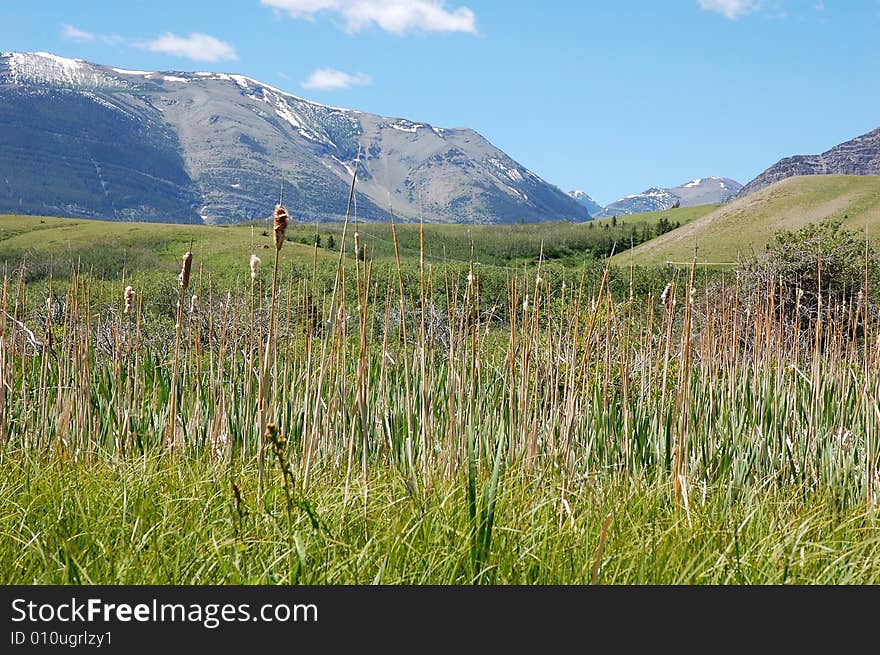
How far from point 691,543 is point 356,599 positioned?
121 cm

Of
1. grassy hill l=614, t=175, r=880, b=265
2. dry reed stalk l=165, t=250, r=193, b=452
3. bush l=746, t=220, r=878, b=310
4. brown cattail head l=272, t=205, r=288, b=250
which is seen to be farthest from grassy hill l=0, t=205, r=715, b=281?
brown cattail head l=272, t=205, r=288, b=250

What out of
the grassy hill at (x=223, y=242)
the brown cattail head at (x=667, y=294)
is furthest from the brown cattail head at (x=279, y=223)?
the grassy hill at (x=223, y=242)

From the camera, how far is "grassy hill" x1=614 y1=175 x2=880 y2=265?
134 feet

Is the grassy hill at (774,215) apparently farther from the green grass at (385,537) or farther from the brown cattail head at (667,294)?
the green grass at (385,537)

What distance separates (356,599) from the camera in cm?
190

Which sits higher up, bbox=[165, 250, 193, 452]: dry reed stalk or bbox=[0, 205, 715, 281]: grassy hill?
bbox=[0, 205, 715, 281]: grassy hill

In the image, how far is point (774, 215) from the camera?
47.4m

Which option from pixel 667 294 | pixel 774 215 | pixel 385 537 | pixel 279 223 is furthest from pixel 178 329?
pixel 774 215

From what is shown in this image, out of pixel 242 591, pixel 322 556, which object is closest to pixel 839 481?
pixel 322 556

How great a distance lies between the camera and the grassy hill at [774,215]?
134 ft

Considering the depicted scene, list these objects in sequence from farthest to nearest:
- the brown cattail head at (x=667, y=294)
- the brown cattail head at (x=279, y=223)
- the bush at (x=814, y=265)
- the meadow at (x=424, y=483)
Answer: the bush at (x=814, y=265)
the brown cattail head at (x=667, y=294)
the meadow at (x=424, y=483)
the brown cattail head at (x=279, y=223)

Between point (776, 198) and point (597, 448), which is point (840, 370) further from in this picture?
point (776, 198)

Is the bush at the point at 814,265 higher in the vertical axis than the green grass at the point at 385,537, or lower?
higher

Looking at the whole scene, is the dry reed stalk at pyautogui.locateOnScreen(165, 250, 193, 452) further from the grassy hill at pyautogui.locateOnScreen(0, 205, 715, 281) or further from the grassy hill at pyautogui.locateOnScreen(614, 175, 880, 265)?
the grassy hill at pyautogui.locateOnScreen(614, 175, 880, 265)
